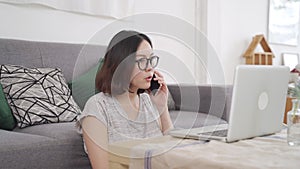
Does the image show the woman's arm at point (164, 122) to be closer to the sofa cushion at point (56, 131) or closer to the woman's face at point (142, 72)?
the woman's face at point (142, 72)

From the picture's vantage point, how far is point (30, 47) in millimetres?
2180

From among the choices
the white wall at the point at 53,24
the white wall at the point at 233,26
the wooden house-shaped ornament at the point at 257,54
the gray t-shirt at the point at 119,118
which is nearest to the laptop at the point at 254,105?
the gray t-shirt at the point at 119,118

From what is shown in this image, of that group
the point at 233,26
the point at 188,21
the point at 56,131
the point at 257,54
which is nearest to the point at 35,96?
the point at 56,131

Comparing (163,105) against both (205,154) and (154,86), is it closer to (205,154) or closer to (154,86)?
(154,86)

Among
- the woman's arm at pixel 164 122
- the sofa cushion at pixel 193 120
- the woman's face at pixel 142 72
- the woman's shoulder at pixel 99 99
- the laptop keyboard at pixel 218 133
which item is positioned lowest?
the sofa cushion at pixel 193 120

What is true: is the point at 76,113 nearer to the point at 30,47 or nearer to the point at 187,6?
the point at 30,47

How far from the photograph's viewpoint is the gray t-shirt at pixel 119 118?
1310 mm

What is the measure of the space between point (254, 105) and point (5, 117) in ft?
3.64

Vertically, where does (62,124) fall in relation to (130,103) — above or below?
below

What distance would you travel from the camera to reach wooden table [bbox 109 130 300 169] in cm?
94

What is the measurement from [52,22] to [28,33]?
0.18 meters

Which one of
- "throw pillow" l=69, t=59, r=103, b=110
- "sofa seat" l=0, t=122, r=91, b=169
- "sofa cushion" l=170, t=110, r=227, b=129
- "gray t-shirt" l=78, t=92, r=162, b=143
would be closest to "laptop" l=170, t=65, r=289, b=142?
"gray t-shirt" l=78, t=92, r=162, b=143

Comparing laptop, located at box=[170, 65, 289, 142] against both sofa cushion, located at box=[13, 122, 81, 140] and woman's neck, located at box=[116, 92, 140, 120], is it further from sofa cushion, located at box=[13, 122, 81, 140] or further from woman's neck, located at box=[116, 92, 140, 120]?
sofa cushion, located at box=[13, 122, 81, 140]

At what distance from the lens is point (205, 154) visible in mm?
1012
